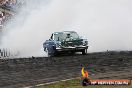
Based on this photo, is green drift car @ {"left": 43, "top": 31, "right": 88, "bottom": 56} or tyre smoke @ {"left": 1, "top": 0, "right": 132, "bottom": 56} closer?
green drift car @ {"left": 43, "top": 31, "right": 88, "bottom": 56}

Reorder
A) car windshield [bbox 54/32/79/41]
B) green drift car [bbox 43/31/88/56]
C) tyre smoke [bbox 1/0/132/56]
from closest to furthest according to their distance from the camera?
green drift car [bbox 43/31/88/56], car windshield [bbox 54/32/79/41], tyre smoke [bbox 1/0/132/56]

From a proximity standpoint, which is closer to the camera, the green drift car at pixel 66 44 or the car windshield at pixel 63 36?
the green drift car at pixel 66 44

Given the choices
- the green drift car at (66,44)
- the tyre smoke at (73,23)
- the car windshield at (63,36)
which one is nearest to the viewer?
the green drift car at (66,44)

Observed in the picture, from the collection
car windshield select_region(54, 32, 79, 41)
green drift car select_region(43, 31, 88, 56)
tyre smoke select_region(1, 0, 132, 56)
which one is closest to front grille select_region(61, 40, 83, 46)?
green drift car select_region(43, 31, 88, 56)

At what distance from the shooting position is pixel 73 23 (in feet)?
144

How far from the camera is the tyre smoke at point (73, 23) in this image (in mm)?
36938

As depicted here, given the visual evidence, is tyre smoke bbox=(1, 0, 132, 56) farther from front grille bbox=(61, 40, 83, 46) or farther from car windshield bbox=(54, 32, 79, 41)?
front grille bbox=(61, 40, 83, 46)

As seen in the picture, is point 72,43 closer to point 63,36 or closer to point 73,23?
point 63,36

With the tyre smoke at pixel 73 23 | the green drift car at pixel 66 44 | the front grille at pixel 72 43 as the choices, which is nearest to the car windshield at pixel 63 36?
the green drift car at pixel 66 44

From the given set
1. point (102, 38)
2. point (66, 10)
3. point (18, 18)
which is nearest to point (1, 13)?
point (18, 18)

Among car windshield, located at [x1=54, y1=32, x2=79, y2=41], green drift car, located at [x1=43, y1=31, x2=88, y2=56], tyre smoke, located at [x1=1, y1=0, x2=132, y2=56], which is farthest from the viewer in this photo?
tyre smoke, located at [x1=1, y1=0, x2=132, y2=56]

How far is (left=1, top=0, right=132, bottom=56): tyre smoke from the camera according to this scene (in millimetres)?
36938

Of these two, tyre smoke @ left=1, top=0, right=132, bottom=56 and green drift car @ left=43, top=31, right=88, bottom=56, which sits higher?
tyre smoke @ left=1, top=0, right=132, bottom=56

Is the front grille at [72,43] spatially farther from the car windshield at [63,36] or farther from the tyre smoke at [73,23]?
the tyre smoke at [73,23]
